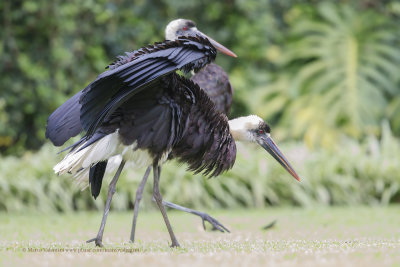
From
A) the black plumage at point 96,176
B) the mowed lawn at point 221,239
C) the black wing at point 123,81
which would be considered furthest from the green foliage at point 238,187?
the black wing at point 123,81

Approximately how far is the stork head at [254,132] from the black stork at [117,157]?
0.30 metres

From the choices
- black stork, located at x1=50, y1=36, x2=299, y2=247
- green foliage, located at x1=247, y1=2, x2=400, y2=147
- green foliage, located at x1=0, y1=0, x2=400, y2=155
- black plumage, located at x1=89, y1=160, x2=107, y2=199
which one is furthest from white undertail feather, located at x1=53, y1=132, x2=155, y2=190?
green foliage, located at x1=247, y1=2, x2=400, y2=147

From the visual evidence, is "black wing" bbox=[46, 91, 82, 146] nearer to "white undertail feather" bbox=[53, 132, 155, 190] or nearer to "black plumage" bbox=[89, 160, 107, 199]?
"white undertail feather" bbox=[53, 132, 155, 190]

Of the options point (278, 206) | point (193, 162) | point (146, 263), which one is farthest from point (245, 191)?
point (146, 263)

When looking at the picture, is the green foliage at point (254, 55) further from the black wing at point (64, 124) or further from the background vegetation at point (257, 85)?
the black wing at point (64, 124)

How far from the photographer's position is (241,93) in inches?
484

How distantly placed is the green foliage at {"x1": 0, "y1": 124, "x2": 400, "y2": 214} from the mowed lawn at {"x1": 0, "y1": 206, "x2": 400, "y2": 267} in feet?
1.31

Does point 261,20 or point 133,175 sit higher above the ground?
point 261,20

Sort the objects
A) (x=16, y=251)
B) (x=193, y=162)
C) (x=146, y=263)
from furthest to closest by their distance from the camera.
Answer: (x=193, y=162), (x=16, y=251), (x=146, y=263)

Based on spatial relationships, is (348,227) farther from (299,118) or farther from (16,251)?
(299,118)

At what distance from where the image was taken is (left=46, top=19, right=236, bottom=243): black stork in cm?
375

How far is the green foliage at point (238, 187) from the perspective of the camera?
24.7ft

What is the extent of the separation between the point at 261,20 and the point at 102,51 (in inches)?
128

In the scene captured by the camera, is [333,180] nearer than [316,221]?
No
